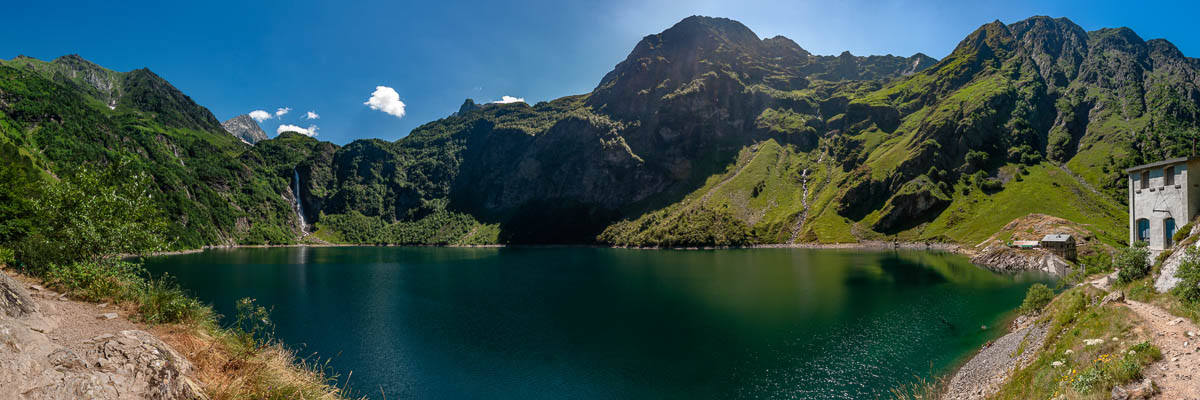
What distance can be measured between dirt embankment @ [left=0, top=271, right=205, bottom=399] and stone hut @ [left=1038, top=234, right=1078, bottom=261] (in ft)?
434

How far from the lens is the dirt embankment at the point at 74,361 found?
657 centimetres

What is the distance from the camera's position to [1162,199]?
33.9 m

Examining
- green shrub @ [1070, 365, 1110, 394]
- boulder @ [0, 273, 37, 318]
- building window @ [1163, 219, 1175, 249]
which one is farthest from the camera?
building window @ [1163, 219, 1175, 249]

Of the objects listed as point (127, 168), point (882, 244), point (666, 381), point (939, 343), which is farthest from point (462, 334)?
point (882, 244)

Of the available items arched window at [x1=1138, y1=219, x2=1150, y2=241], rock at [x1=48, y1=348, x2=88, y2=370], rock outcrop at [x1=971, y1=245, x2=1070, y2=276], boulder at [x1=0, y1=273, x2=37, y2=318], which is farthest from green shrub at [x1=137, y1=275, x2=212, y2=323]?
rock outcrop at [x1=971, y1=245, x2=1070, y2=276]

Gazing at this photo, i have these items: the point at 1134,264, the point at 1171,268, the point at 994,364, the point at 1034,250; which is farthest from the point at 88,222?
the point at 1034,250

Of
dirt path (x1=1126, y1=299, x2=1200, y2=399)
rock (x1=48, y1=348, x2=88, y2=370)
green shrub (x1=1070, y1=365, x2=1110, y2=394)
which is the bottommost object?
green shrub (x1=1070, y1=365, x2=1110, y2=394)

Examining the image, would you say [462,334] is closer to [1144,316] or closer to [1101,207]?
[1144,316]

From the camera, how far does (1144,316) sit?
2134cm

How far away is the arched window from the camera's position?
1416 inches

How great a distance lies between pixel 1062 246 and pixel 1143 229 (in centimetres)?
→ 7784

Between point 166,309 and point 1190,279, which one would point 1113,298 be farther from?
point 166,309

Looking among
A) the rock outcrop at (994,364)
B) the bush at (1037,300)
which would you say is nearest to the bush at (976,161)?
the bush at (1037,300)

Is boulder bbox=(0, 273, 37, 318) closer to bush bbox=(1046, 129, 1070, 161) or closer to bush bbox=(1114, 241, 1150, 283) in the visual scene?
bush bbox=(1114, 241, 1150, 283)
